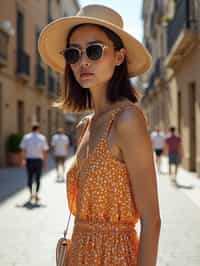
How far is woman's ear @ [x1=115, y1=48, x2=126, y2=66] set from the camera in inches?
71.1

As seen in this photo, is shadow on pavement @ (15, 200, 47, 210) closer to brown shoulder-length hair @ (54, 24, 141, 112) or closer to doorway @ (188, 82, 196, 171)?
brown shoulder-length hair @ (54, 24, 141, 112)

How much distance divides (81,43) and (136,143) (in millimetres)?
502

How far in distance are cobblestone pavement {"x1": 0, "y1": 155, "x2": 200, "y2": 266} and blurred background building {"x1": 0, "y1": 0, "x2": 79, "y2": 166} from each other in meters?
5.83

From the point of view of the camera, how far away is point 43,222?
713 centimetres

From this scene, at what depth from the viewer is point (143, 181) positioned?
151 centimetres

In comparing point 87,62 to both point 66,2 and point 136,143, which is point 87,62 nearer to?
point 136,143

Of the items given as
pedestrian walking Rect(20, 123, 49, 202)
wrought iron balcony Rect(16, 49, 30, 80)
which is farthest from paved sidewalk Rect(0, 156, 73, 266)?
wrought iron balcony Rect(16, 49, 30, 80)

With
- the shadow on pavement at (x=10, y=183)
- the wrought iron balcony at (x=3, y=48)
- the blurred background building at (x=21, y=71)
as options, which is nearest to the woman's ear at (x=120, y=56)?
the shadow on pavement at (x=10, y=183)

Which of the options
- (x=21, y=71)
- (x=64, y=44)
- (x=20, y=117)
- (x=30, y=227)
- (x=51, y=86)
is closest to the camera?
(x=64, y=44)

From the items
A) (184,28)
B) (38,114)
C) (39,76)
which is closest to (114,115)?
(184,28)

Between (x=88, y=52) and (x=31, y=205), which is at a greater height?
(x=88, y=52)

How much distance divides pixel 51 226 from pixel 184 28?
10.7 m

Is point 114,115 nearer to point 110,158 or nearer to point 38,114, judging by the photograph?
point 110,158

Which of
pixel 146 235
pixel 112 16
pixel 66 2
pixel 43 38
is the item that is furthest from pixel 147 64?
pixel 66 2
